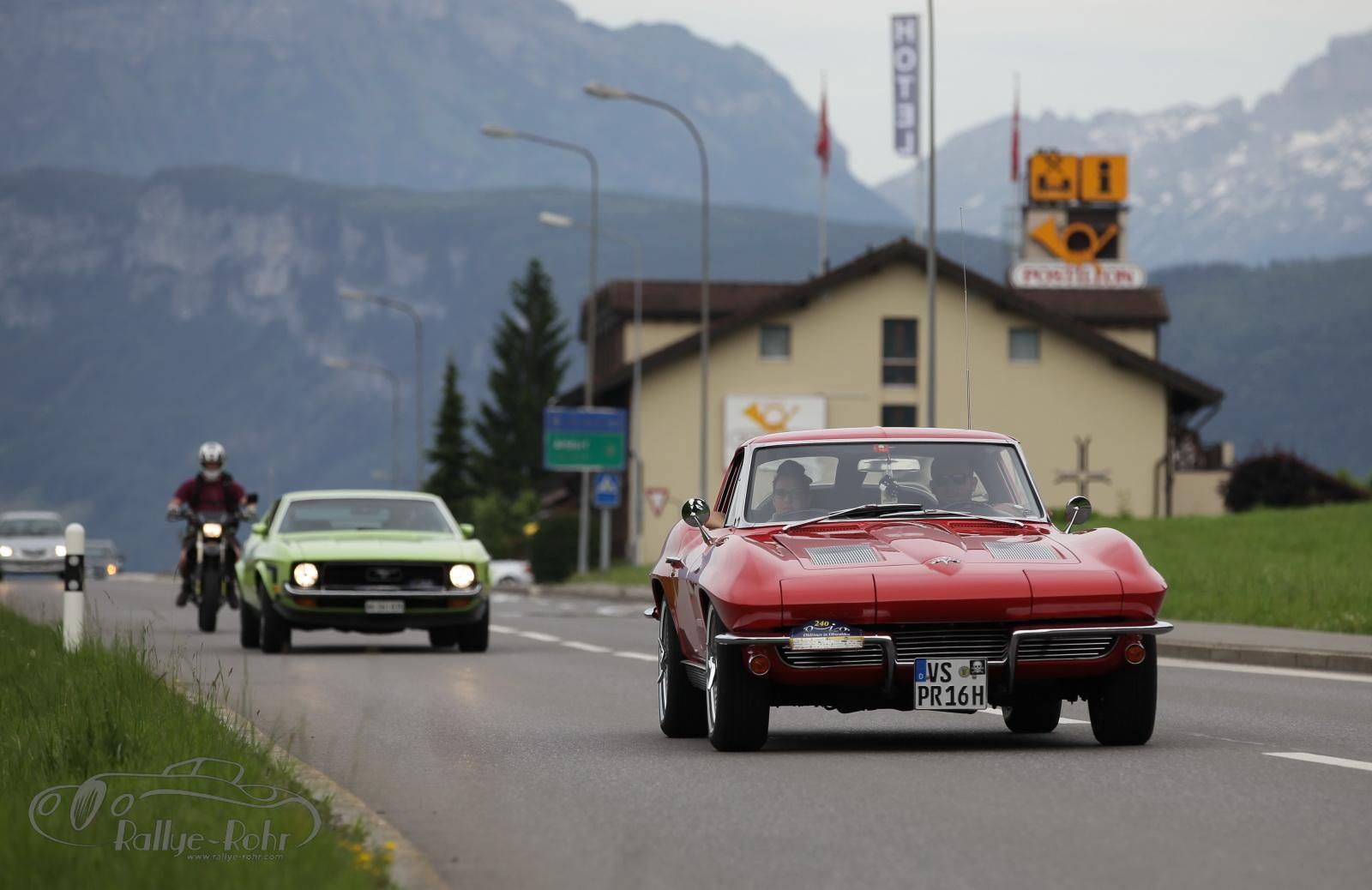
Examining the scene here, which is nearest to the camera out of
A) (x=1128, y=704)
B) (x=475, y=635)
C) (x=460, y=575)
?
(x=1128, y=704)

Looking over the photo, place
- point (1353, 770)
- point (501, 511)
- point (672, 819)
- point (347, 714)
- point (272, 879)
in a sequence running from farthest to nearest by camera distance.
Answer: point (501, 511)
point (347, 714)
point (1353, 770)
point (672, 819)
point (272, 879)

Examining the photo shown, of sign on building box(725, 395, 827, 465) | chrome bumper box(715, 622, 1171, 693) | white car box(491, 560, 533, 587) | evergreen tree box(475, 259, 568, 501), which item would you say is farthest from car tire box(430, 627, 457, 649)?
evergreen tree box(475, 259, 568, 501)

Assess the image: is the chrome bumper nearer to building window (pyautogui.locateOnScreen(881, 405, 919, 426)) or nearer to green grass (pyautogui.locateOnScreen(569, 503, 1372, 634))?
green grass (pyautogui.locateOnScreen(569, 503, 1372, 634))

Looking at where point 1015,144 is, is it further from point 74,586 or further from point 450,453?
point 74,586

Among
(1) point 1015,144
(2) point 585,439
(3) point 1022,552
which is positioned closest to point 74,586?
(3) point 1022,552

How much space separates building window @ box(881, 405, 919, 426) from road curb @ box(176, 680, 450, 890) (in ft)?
221

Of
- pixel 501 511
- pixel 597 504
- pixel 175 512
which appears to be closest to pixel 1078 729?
pixel 175 512

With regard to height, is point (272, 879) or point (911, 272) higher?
point (911, 272)

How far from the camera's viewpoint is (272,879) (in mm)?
6246

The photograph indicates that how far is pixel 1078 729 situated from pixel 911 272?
63.9 metres

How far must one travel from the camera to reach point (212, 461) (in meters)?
25.3

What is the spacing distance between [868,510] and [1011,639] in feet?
4.74

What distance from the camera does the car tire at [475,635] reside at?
2231 cm

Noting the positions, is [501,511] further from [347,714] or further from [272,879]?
[272,879]
